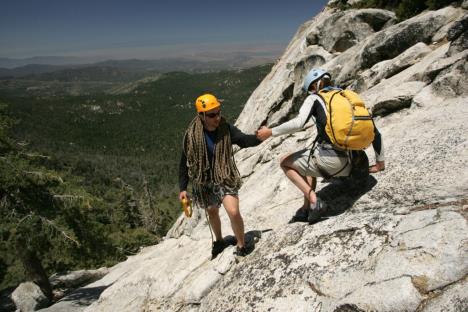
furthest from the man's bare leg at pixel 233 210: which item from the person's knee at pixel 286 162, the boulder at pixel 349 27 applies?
the boulder at pixel 349 27

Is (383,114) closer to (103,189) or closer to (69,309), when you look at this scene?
(69,309)

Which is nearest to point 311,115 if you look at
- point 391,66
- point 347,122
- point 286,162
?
point 347,122

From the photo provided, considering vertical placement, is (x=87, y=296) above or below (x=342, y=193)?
below

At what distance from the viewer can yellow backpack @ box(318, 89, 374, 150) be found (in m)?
5.15

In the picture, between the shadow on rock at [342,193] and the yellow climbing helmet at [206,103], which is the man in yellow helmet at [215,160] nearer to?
the yellow climbing helmet at [206,103]

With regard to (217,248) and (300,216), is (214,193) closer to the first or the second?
(217,248)

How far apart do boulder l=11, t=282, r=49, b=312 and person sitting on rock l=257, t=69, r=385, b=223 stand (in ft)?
52.3

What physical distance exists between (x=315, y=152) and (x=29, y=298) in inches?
666

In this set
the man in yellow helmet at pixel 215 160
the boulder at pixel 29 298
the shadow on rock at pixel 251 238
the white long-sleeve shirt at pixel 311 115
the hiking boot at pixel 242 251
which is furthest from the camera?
the boulder at pixel 29 298

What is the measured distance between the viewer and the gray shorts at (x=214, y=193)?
617 cm

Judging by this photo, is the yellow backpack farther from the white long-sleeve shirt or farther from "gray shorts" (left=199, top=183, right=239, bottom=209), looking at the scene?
"gray shorts" (left=199, top=183, right=239, bottom=209)

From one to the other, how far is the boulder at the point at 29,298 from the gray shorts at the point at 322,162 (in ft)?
53.4

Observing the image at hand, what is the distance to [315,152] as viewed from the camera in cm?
559

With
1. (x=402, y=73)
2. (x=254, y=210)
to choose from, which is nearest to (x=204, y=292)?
(x=254, y=210)
